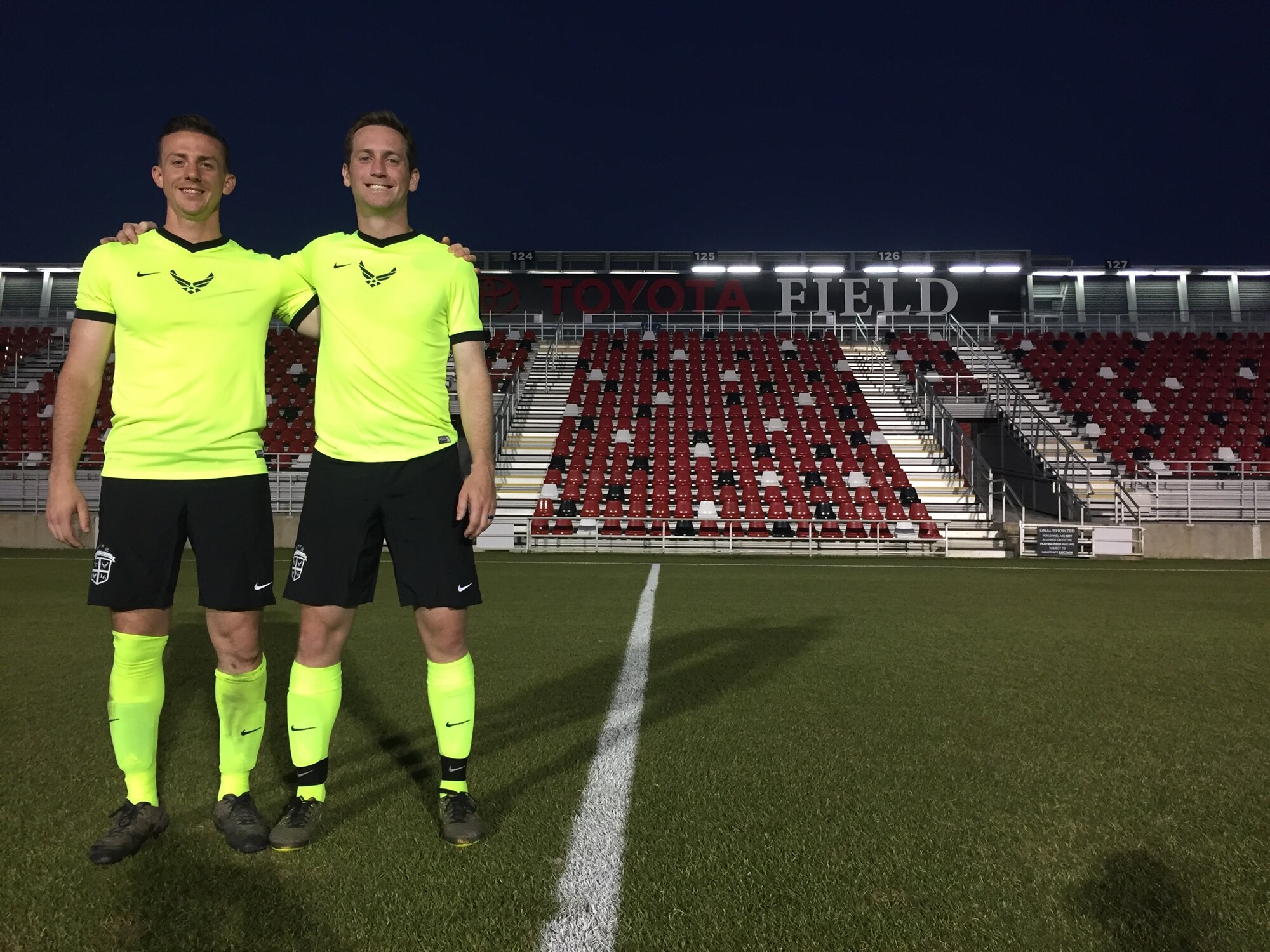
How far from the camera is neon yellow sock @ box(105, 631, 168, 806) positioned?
266 centimetres

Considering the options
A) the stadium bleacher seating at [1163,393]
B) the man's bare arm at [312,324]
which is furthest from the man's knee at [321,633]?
the stadium bleacher seating at [1163,393]

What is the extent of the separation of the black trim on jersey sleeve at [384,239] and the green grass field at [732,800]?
1.81 m

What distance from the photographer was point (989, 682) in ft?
15.6

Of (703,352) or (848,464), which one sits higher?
(703,352)

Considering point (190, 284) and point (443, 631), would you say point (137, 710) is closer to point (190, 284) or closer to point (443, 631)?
point (443, 631)

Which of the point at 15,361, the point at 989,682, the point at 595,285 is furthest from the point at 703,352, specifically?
the point at 989,682

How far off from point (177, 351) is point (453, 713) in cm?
144

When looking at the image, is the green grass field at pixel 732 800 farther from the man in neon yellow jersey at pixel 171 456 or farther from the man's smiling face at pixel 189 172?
the man's smiling face at pixel 189 172

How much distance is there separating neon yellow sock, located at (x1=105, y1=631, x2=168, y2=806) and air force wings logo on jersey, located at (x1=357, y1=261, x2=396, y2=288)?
132cm

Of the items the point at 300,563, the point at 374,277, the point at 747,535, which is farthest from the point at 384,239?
the point at 747,535

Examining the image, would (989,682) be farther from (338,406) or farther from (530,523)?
(530,523)

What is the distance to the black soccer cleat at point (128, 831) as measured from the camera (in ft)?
7.82

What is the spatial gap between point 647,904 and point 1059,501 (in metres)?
18.3

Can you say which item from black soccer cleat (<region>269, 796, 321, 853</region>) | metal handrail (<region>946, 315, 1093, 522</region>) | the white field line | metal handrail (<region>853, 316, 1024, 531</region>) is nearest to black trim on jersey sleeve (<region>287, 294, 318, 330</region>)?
black soccer cleat (<region>269, 796, 321, 853</region>)
